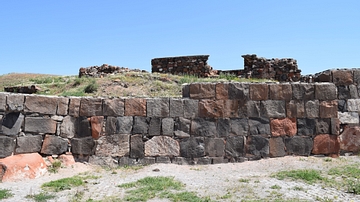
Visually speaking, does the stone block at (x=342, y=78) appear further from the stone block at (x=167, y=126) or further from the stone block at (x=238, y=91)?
the stone block at (x=167, y=126)

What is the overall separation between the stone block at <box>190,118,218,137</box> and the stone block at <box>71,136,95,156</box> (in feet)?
8.16

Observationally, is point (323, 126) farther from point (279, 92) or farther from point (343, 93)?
point (279, 92)

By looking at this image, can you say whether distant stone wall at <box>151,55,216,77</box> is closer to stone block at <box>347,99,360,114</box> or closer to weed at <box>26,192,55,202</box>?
stone block at <box>347,99,360,114</box>

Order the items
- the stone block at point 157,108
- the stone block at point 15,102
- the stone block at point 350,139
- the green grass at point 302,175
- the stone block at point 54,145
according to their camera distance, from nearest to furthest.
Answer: the green grass at point 302,175
the stone block at point 15,102
the stone block at point 54,145
the stone block at point 157,108
the stone block at point 350,139

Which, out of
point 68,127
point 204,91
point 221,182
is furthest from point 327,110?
point 68,127

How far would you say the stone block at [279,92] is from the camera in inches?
323

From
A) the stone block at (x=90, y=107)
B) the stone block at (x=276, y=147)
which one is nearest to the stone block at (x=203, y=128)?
the stone block at (x=276, y=147)

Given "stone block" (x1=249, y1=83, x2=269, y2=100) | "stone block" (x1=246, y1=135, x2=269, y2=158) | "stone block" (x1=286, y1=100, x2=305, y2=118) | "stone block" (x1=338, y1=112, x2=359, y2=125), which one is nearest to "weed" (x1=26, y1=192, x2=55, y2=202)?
"stone block" (x1=246, y1=135, x2=269, y2=158)

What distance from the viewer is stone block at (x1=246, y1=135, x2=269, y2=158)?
26.5ft

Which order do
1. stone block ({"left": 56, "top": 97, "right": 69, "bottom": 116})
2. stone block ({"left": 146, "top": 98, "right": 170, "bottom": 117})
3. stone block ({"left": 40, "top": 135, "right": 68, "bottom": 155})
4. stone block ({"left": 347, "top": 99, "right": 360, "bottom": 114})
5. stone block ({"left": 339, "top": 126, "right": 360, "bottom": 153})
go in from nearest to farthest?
stone block ({"left": 40, "top": 135, "right": 68, "bottom": 155})
stone block ({"left": 56, "top": 97, "right": 69, "bottom": 116})
stone block ({"left": 146, "top": 98, "right": 170, "bottom": 117})
stone block ({"left": 339, "top": 126, "right": 360, "bottom": 153})
stone block ({"left": 347, "top": 99, "right": 360, "bottom": 114})

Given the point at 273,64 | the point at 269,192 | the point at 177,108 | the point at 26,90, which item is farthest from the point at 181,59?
the point at 269,192

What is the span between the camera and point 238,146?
8.05 meters

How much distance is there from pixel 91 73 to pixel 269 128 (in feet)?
41.4

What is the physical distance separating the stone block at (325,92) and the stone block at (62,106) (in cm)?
628
